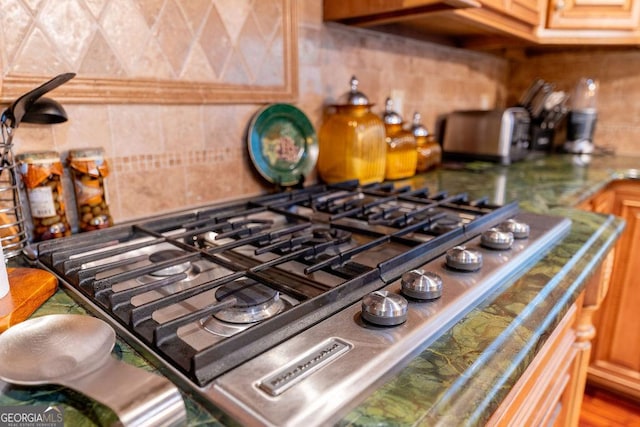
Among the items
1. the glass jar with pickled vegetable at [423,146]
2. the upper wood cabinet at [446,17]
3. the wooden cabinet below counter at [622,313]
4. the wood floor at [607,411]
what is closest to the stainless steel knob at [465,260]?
the upper wood cabinet at [446,17]

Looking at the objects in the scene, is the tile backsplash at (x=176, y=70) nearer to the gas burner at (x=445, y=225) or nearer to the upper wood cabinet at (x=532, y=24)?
the upper wood cabinet at (x=532, y=24)

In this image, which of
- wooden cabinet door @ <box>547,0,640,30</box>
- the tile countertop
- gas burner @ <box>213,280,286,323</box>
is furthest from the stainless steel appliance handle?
wooden cabinet door @ <box>547,0,640,30</box>

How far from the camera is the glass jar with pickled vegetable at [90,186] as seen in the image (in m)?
0.77

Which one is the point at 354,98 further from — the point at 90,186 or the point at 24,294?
the point at 24,294

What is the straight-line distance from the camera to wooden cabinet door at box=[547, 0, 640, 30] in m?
1.73

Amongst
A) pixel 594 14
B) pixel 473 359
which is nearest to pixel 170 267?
pixel 473 359

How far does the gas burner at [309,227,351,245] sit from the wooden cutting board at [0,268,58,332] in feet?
1.28

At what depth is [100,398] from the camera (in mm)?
330

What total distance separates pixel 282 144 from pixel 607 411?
1.58 metres

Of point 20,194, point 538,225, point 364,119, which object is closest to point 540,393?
point 538,225

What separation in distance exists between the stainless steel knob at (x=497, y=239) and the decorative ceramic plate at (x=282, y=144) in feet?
1.92

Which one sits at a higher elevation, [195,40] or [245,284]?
[195,40]

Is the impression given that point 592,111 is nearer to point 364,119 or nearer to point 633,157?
point 633,157

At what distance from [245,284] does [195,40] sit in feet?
2.12
